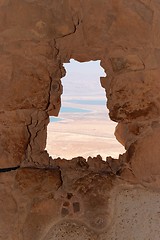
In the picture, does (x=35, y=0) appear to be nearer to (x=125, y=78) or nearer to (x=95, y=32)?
(x=95, y=32)

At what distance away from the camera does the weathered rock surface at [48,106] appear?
1633mm

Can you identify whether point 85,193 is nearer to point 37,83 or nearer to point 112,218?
point 112,218

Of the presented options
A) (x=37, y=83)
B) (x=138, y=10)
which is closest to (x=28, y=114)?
(x=37, y=83)

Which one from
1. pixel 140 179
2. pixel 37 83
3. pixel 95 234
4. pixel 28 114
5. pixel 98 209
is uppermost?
pixel 37 83

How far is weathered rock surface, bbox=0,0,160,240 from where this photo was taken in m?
1.63

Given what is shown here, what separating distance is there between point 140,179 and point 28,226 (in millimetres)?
555

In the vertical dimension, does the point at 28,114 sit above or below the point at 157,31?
below

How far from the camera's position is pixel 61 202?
169 centimetres

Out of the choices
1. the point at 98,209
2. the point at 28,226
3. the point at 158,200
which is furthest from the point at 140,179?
the point at 28,226

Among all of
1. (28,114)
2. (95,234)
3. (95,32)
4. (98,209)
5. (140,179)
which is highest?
(95,32)

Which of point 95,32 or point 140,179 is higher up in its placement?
point 95,32

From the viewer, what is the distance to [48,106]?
1.75 m

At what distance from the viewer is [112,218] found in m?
1.69

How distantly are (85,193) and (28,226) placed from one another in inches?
11.7
